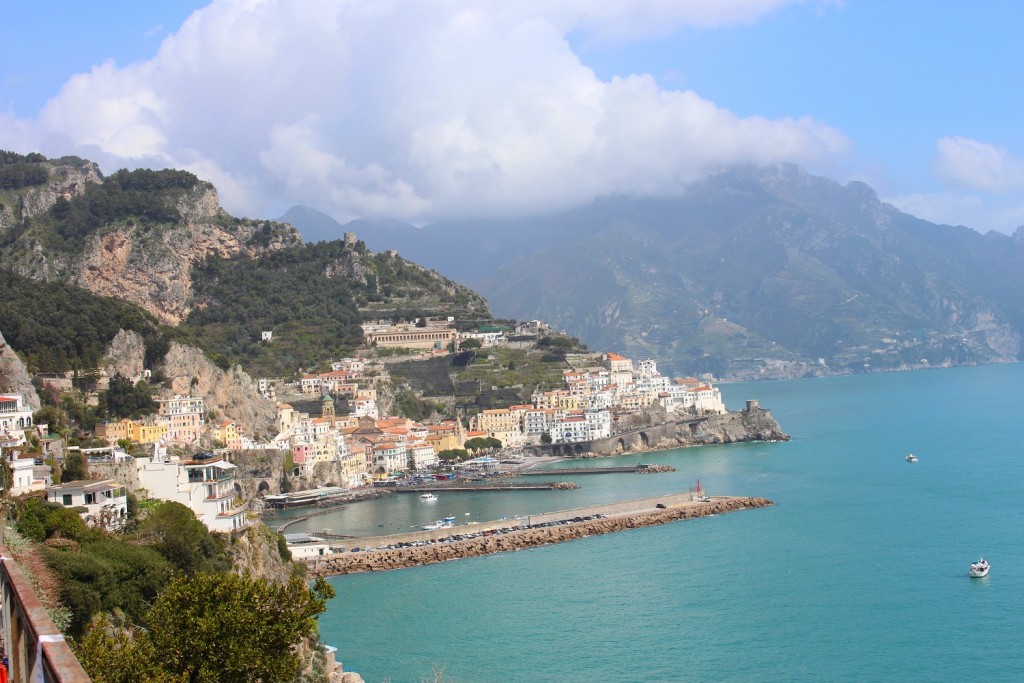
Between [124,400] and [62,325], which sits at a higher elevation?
[62,325]

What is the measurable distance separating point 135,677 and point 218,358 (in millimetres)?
46532

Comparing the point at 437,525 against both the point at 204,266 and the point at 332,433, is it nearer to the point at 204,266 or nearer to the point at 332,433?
the point at 332,433

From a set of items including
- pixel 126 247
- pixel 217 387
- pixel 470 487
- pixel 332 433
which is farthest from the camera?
pixel 126 247

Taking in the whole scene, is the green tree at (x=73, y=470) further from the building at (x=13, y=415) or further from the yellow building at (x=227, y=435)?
the yellow building at (x=227, y=435)

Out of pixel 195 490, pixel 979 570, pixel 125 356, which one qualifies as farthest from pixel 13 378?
pixel 979 570

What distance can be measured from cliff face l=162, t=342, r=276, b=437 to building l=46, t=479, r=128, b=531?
29.1 meters

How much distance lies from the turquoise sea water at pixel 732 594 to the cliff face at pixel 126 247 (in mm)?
33042

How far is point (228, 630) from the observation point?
10.5 m

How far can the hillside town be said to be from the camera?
22.6m

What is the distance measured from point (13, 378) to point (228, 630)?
2596 centimetres

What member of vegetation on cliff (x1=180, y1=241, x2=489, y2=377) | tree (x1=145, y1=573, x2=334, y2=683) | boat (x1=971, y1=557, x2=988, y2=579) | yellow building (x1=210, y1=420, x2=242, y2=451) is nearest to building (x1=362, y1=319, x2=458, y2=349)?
vegetation on cliff (x1=180, y1=241, x2=489, y2=377)

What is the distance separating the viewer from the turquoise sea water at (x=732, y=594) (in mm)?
21859

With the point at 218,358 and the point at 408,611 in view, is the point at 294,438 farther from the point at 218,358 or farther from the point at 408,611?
the point at 408,611

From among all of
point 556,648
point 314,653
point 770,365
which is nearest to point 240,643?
point 314,653
